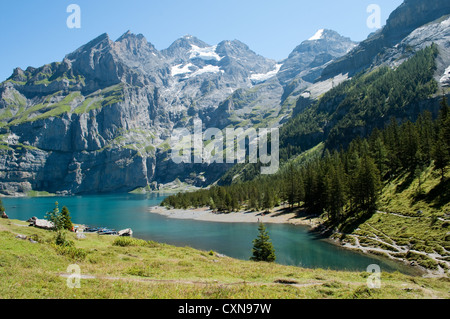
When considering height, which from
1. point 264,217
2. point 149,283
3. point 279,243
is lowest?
point 264,217

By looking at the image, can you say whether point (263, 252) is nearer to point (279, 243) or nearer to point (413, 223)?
point (279, 243)

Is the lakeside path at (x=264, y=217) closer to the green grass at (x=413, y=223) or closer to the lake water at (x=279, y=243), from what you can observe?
the lake water at (x=279, y=243)

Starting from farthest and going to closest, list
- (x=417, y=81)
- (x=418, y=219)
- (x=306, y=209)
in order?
1. (x=417, y=81)
2. (x=306, y=209)
3. (x=418, y=219)

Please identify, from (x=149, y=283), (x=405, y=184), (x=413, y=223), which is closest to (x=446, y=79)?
(x=405, y=184)

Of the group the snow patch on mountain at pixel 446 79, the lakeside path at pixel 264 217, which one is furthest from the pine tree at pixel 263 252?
the snow patch on mountain at pixel 446 79

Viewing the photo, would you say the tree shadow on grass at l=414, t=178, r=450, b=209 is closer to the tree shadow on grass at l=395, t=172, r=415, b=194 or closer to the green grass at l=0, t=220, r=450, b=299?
the tree shadow on grass at l=395, t=172, r=415, b=194

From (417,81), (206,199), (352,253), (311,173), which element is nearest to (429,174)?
(352,253)

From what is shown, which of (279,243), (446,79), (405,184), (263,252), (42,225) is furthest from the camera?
(446,79)

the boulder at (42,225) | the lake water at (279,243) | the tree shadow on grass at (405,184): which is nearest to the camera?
the boulder at (42,225)

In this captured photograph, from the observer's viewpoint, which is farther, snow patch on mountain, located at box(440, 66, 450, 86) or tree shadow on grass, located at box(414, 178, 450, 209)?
snow patch on mountain, located at box(440, 66, 450, 86)

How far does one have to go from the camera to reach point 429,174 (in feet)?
229

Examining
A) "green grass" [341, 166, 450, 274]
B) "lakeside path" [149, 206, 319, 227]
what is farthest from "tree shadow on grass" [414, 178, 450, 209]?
"lakeside path" [149, 206, 319, 227]
